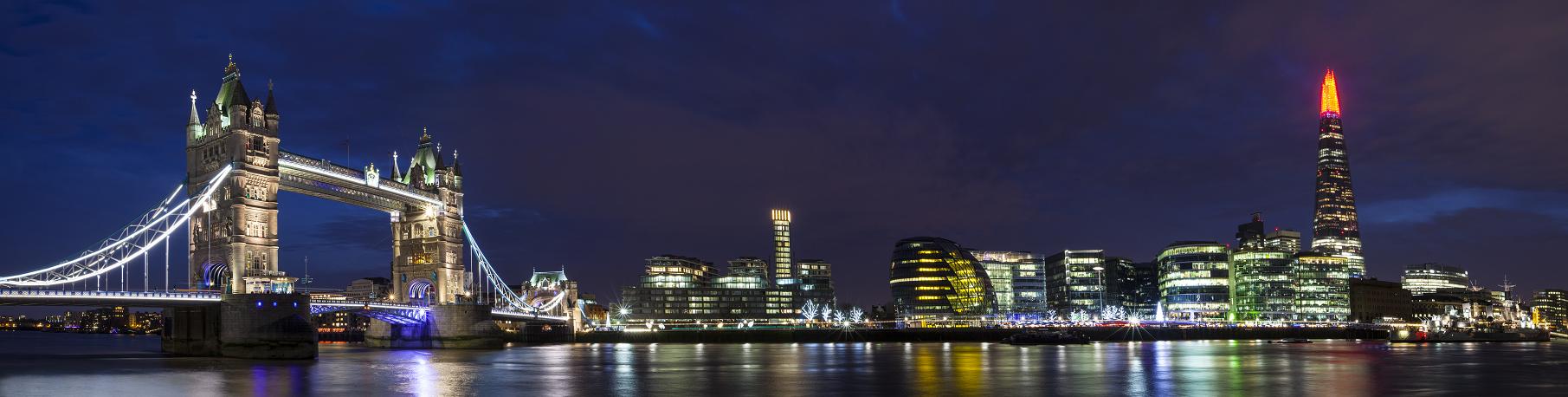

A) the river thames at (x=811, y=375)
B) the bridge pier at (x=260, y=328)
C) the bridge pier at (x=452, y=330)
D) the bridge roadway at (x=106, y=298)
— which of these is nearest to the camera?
the river thames at (x=811, y=375)

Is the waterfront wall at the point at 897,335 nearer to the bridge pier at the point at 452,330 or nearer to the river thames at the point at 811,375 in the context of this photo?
the bridge pier at the point at 452,330

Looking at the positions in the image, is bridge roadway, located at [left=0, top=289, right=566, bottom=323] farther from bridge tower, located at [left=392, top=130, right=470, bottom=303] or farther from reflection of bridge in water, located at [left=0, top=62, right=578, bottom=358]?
bridge tower, located at [left=392, top=130, right=470, bottom=303]

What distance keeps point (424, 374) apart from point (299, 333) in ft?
75.2

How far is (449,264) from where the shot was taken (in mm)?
124250

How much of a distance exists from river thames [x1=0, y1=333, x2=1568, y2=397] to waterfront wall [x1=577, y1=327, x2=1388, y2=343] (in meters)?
70.4

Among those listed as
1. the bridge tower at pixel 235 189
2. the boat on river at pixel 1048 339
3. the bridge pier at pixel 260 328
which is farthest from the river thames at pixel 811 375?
the boat on river at pixel 1048 339

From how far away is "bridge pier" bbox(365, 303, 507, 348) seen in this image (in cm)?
11781

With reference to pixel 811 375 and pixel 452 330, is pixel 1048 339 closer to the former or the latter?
pixel 452 330

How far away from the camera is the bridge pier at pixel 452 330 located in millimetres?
117812

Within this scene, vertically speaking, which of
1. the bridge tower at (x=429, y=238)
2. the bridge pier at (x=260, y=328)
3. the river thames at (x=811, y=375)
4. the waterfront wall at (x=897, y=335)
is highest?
the bridge tower at (x=429, y=238)

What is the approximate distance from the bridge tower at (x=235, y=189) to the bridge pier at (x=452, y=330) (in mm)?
28753

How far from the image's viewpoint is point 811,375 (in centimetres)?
6431

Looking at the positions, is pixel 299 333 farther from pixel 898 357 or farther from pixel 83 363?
pixel 898 357

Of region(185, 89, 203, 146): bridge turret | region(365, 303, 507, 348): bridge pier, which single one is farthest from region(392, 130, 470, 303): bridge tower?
region(185, 89, 203, 146): bridge turret
